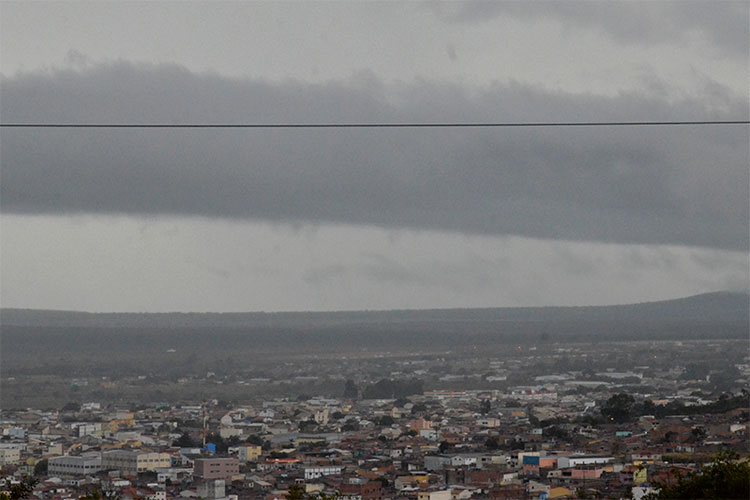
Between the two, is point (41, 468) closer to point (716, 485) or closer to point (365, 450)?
point (365, 450)

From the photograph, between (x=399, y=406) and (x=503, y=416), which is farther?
(x=399, y=406)

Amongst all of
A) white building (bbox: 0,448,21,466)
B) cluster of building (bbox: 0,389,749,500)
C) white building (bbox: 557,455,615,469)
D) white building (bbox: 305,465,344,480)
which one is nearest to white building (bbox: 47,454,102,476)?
cluster of building (bbox: 0,389,749,500)

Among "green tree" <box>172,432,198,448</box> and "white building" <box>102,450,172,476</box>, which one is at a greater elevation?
"white building" <box>102,450,172,476</box>

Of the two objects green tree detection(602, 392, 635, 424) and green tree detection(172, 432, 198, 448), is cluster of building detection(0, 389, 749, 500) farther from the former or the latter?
green tree detection(602, 392, 635, 424)

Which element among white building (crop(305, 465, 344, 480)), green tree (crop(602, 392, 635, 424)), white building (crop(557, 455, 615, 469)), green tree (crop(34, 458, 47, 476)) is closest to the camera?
white building (crop(557, 455, 615, 469))

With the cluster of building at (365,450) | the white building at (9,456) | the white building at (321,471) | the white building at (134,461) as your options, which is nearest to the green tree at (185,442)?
the cluster of building at (365,450)

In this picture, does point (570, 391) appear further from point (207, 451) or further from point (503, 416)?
point (207, 451)

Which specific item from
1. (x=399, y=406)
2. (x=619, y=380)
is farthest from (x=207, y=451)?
(x=619, y=380)
